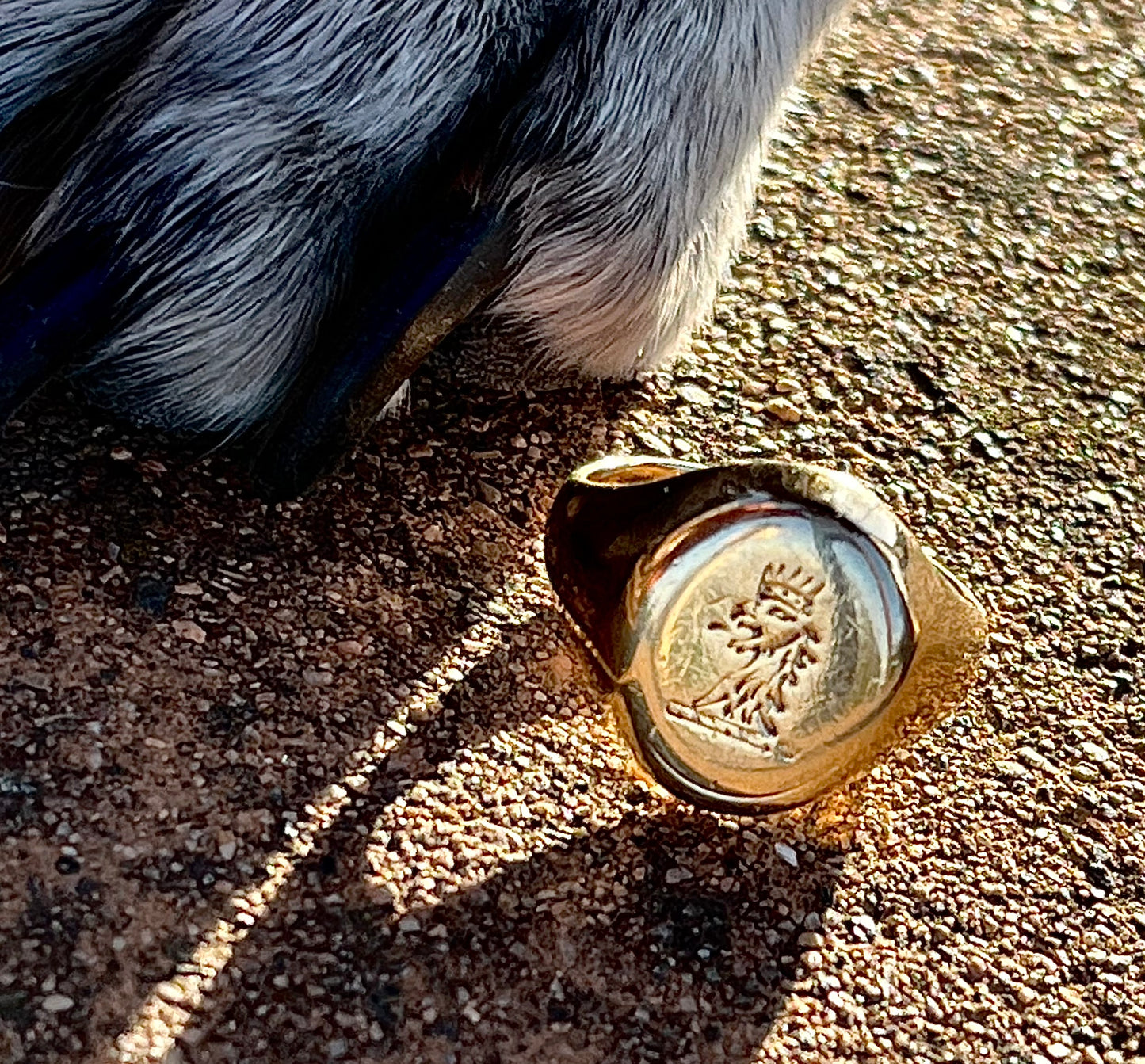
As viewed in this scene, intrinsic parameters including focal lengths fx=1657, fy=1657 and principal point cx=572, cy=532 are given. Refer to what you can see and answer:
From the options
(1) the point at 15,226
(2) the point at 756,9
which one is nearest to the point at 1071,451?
(2) the point at 756,9

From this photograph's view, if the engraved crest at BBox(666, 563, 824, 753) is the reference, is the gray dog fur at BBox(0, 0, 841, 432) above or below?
above

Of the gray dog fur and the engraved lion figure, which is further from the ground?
the gray dog fur

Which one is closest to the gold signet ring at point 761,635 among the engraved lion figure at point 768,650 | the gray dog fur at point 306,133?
the engraved lion figure at point 768,650

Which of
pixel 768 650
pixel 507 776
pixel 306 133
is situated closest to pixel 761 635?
pixel 768 650

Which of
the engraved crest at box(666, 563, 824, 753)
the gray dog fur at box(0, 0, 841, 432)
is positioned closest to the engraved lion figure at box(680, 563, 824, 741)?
the engraved crest at box(666, 563, 824, 753)

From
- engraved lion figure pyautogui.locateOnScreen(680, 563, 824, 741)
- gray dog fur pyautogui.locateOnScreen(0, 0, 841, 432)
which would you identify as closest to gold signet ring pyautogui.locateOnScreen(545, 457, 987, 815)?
engraved lion figure pyautogui.locateOnScreen(680, 563, 824, 741)

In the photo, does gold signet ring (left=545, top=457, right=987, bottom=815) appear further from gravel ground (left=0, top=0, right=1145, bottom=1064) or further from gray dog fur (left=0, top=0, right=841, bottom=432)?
gray dog fur (left=0, top=0, right=841, bottom=432)

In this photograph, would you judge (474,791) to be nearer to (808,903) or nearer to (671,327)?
(808,903)
